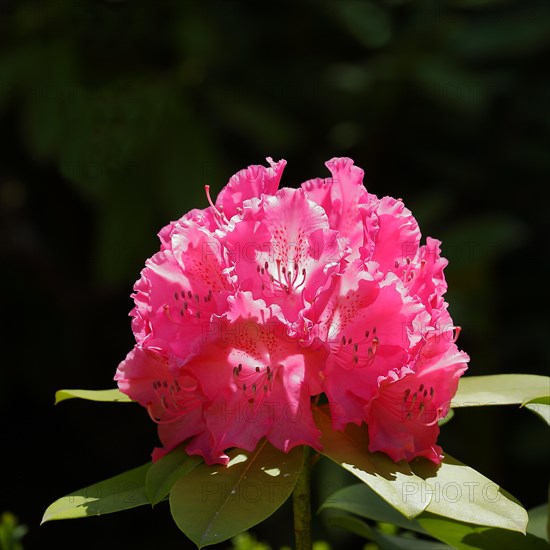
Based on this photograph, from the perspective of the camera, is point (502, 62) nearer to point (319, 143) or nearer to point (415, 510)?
point (319, 143)

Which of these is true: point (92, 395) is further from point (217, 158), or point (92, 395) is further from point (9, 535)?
point (217, 158)

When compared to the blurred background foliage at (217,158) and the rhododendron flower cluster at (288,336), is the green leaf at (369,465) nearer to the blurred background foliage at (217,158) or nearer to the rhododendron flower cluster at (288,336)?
the rhododendron flower cluster at (288,336)

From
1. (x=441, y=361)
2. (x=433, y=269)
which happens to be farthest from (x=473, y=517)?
(x=433, y=269)

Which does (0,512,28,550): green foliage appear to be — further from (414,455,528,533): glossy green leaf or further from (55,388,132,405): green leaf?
(414,455,528,533): glossy green leaf

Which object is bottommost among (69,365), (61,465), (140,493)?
(61,465)

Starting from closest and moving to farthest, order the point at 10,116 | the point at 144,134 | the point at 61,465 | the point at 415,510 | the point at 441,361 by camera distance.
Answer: the point at 415,510 < the point at 441,361 < the point at 144,134 < the point at 10,116 < the point at 61,465

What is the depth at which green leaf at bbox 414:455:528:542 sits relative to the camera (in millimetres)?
963

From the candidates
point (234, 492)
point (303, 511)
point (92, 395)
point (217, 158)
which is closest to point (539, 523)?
point (303, 511)

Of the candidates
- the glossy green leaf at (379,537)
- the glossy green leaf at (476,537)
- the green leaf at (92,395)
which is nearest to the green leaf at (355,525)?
the glossy green leaf at (379,537)

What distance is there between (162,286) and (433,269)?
1.08ft

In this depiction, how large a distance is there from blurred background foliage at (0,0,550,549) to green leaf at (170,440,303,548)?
170cm

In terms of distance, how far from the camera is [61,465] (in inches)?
143

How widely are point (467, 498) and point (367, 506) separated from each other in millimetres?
370

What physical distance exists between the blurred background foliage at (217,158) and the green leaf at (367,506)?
1344 mm
